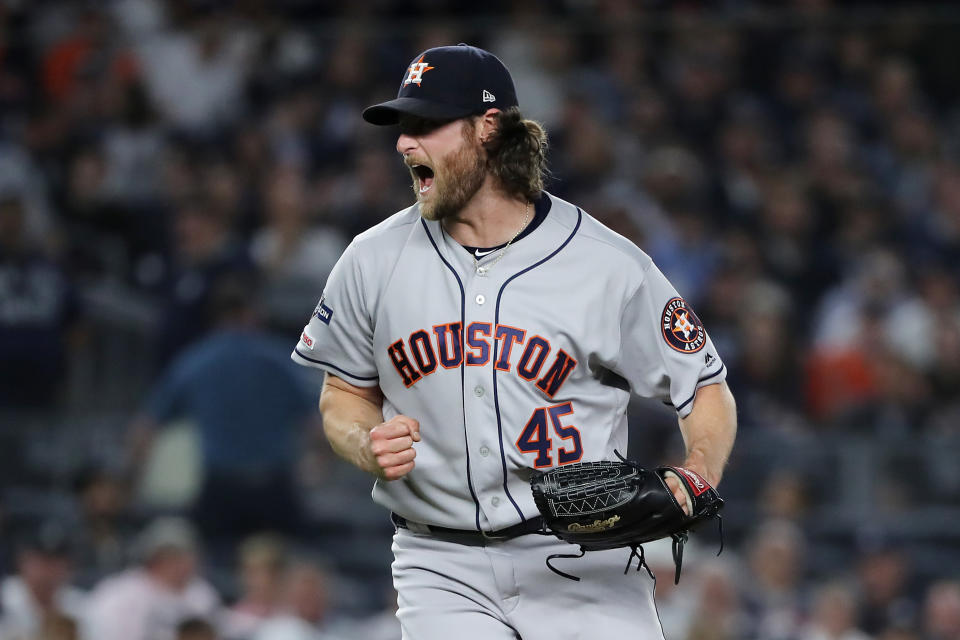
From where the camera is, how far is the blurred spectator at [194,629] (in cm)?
594

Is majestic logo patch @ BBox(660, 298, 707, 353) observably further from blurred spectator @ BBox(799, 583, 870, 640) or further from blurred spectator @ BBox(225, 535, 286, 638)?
blurred spectator @ BBox(225, 535, 286, 638)

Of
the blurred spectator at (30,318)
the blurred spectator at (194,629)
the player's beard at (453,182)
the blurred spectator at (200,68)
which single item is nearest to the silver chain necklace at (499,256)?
the player's beard at (453,182)

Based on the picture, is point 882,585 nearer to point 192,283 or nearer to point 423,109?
point 192,283

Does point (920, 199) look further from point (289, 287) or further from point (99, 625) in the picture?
point (99, 625)

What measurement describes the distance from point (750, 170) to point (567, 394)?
5.23 m

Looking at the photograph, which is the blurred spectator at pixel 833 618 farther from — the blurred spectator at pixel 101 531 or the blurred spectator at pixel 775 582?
the blurred spectator at pixel 101 531

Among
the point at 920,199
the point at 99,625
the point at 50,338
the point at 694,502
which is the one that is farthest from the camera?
the point at 920,199

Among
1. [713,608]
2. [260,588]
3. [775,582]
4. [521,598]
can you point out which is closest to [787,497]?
[775,582]

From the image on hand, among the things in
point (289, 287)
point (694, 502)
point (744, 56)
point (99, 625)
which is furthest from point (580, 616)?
point (744, 56)

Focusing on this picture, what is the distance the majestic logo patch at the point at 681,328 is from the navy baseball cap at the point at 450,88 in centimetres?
62

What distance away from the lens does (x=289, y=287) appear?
7711 mm

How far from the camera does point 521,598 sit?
3.43 m

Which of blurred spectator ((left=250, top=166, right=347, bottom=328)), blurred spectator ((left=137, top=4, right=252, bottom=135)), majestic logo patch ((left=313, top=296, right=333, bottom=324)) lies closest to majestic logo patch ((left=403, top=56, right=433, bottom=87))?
majestic logo patch ((left=313, top=296, right=333, bottom=324))

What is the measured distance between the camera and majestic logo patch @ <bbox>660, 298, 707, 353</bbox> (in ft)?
11.5
